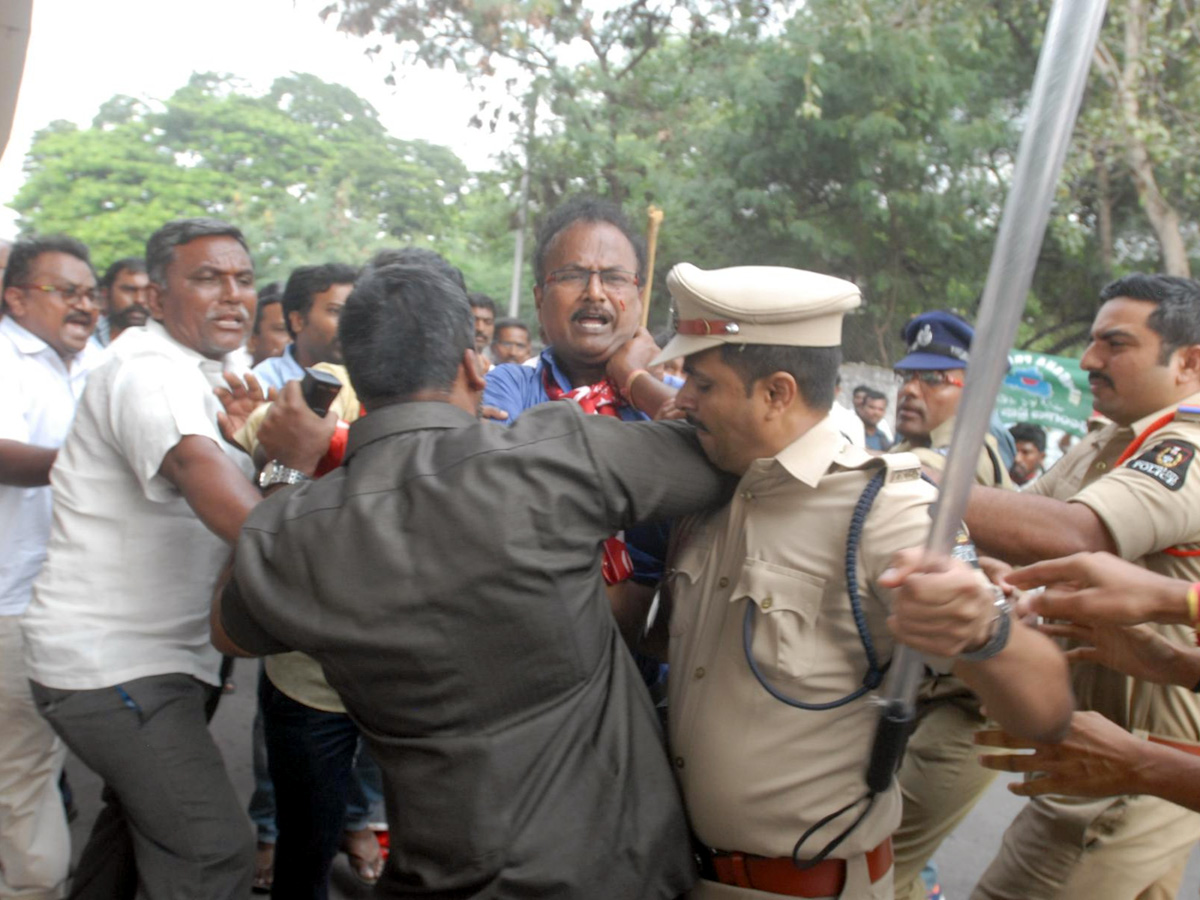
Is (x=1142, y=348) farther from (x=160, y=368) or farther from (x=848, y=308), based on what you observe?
(x=160, y=368)

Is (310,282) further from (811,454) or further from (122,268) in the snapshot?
(811,454)

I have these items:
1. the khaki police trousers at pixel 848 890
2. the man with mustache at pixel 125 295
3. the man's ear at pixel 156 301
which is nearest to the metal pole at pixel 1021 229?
the khaki police trousers at pixel 848 890

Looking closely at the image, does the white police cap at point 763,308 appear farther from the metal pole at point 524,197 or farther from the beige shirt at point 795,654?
the metal pole at point 524,197

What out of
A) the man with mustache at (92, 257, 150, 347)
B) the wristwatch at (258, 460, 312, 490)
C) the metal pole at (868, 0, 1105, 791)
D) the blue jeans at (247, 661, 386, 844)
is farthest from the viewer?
the man with mustache at (92, 257, 150, 347)

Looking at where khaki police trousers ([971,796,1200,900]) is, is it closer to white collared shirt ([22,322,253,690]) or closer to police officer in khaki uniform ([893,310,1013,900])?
police officer in khaki uniform ([893,310,1013,900])

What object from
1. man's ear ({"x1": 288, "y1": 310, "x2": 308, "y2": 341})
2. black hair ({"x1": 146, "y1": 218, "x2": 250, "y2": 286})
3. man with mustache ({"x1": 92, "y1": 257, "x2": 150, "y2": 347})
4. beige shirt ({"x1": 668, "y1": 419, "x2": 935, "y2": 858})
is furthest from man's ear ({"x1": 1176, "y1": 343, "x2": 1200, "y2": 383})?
man with mustache ({"x1": 92, "y1": 257, "x2": 150, "y2": 347})

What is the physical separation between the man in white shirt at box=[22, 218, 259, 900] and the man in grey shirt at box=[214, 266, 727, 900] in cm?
69

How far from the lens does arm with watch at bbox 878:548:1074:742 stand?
137 centimetres

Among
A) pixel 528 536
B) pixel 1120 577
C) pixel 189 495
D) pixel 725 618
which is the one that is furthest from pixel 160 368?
pixel 1120 577

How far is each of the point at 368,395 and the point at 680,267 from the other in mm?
A: 617

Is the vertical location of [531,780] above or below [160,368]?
below

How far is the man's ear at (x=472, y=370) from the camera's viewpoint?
186cm

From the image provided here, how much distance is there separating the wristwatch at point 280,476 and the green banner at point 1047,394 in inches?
303

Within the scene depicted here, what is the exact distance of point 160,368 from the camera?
2391 mm
